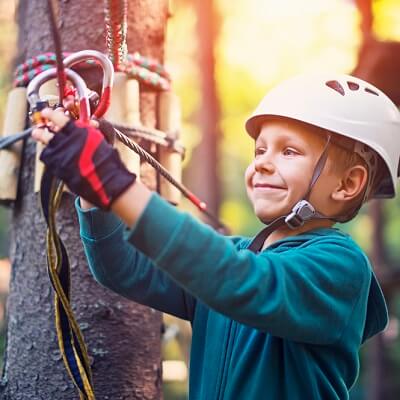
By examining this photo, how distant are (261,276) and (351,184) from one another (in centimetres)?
55

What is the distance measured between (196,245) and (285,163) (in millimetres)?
490

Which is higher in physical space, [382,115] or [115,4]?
[115,4]

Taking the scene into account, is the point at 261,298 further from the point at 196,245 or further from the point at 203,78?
the point at 203,78

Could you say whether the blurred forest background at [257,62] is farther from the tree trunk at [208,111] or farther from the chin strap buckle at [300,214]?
the chin strap buckle at [300,214]

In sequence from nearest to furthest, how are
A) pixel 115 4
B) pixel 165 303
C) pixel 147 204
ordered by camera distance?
1. pixel 147 204
2. pixel 115 4
3. pixel 165 303

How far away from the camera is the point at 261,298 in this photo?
1.31 m

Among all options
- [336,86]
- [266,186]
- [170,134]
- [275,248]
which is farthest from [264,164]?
[170,134]

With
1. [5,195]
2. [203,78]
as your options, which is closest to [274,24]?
[203,78]

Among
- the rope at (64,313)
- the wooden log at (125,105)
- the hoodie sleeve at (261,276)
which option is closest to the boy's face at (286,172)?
the hoodie sleeve at (261,276)

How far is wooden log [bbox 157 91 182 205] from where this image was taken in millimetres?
2127

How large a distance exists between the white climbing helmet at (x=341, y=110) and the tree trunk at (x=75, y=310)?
1.65ft

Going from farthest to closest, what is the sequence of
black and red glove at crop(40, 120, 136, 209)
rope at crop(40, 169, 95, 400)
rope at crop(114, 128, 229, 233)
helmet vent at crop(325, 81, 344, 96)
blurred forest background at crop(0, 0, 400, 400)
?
blurred forest background at crop(0, 0, 400, 400), helmet vent at crop(325, 81, 344, 96), rope at crop(114, 128, 229, 233), rope at crop(40, 169, 95, 400), black and red glove at crop(40, 120, 136, 209)

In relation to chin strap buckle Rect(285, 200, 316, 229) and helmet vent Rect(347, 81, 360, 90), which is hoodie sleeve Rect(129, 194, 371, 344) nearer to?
chin strap buckle Rect(285, 200, 316, 229)

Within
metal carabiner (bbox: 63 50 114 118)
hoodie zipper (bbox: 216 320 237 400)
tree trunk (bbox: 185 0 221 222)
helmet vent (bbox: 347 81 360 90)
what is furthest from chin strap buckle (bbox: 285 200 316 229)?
tree trunk (bbox: 185 0 221 222)
